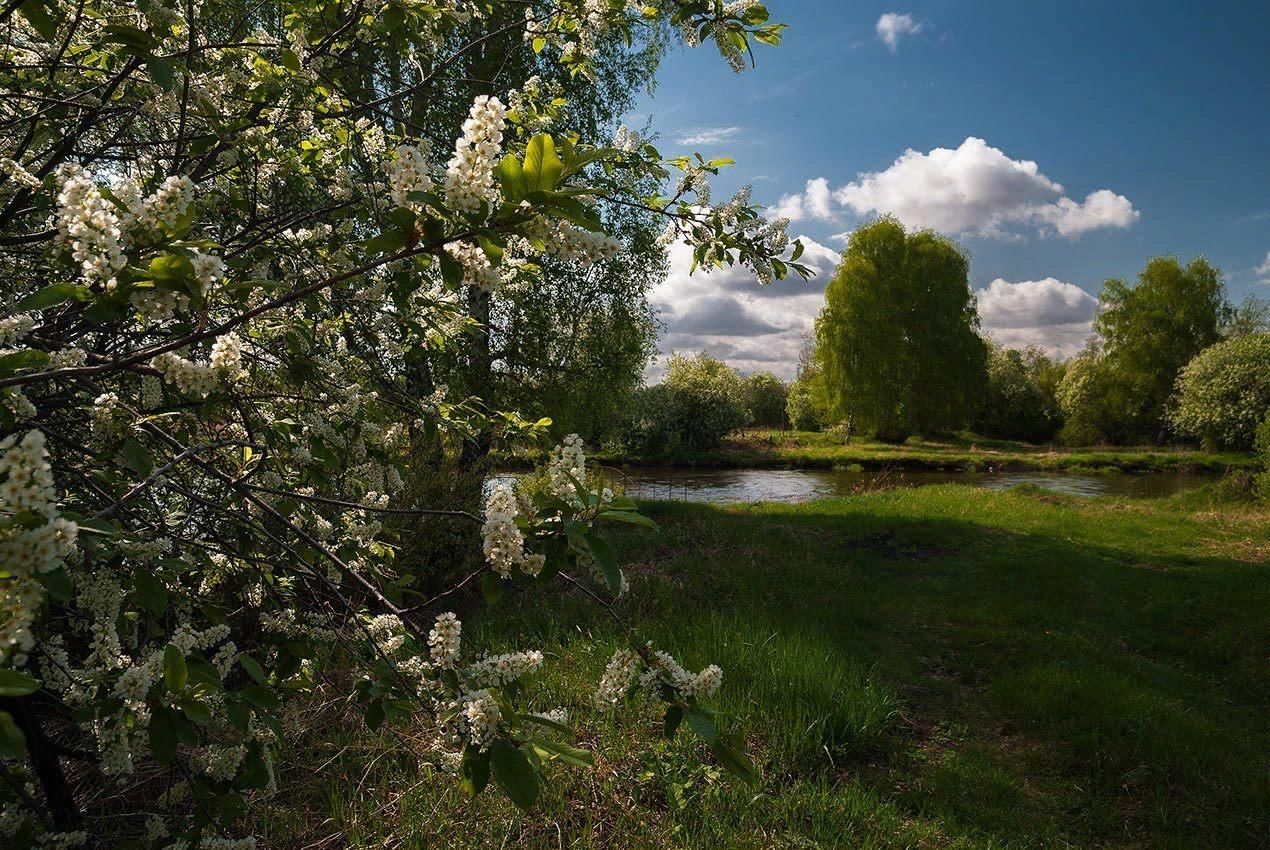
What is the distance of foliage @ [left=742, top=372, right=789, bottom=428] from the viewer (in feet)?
175

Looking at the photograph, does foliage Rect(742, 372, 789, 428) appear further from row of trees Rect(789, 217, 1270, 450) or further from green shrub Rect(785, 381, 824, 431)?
row of trees Rect(789, 217, 1270, 450)

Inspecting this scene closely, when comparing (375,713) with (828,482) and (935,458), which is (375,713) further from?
(935,458)

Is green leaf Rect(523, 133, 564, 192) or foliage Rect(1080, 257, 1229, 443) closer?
green leaf Rect(523, 133, 564, 192)

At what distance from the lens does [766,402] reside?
5391cm

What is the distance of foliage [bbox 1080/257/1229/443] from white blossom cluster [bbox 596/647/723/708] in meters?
40.7

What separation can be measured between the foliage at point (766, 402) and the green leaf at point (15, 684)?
52500 millimetres

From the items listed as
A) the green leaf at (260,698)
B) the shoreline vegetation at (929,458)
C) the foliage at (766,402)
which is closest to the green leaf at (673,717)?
the green leaf at (260,698)

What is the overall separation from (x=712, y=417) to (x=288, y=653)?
1108 inches

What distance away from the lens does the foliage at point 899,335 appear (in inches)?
1284

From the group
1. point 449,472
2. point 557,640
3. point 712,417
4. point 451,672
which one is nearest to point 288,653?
point 451,672

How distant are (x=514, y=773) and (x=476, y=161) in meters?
1.17

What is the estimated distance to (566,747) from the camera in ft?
4.15

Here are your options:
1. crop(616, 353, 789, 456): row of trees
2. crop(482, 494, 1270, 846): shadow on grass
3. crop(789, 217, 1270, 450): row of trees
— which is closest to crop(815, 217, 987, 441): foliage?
crop(789, 217, 1270, 450): row of trees

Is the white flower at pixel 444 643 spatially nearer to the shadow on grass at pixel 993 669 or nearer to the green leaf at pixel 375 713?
the green leaf at pixel 375 713
